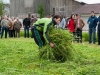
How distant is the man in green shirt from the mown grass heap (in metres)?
0.22

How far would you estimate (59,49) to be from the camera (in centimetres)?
997

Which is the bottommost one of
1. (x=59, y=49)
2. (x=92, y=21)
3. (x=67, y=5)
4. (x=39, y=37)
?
(x=59, y=49)

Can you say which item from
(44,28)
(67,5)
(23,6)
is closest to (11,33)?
(44,28)

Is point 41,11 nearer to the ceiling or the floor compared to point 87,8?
nearer to the floor

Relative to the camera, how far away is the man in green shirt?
960cm

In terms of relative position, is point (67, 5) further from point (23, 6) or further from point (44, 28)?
point (44, 28)

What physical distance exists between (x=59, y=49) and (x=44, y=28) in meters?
0.82

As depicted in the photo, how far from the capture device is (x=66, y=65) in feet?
30.3

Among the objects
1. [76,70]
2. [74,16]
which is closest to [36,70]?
[76,70]

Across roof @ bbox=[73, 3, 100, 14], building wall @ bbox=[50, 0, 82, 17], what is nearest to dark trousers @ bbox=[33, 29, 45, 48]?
roof @ bbox=[73, 3, 100, 14]

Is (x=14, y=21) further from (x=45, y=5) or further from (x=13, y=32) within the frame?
(x=45, y=5)

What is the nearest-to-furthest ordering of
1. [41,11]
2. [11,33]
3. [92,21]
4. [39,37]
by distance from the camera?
[39,37]
[92,21]
[11,33]
[41,11]

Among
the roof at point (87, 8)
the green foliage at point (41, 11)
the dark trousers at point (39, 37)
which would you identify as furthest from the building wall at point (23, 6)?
the dark trousers at point (39, 37)

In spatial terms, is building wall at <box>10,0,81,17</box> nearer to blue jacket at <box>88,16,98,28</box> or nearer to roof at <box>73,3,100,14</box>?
roof at <box>73,3,100,14</box>
